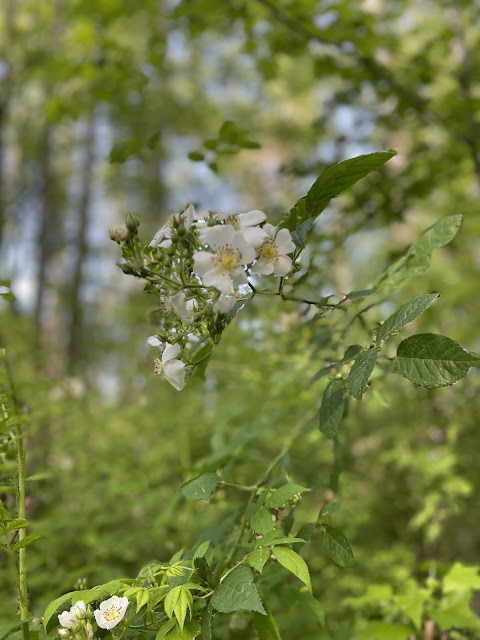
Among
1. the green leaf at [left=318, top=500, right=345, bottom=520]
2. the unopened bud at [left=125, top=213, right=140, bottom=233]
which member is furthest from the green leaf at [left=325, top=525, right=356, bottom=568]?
the unopened bud at [left=125, top=213, right=140, bottom=233]

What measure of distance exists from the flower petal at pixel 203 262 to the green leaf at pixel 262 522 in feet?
1.46

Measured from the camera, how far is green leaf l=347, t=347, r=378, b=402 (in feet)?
2.34

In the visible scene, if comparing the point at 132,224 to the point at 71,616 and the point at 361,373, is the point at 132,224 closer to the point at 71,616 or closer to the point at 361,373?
the point at 361,373

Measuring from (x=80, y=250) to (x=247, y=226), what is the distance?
29.8 feet

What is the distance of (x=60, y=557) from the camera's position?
2.57m

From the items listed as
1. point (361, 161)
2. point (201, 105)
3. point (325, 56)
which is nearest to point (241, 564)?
point (361, 161)

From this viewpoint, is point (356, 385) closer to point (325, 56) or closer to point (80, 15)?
point (325, 56)

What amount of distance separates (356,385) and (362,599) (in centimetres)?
102

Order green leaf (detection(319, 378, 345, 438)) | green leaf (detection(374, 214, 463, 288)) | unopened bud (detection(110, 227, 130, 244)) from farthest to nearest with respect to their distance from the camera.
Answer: green leaf (detection(374, 214, 463, 288)) → green leaf (detection(319, 378, 345, 438)) → unopened bud (detection(110, 227, 130, 244))

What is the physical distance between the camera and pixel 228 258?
795mm

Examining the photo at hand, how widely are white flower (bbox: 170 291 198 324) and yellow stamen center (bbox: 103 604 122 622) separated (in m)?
0.45

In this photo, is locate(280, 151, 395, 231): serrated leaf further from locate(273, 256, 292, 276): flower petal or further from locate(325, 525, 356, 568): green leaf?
locate(325, 525, 356, 568): green leaf

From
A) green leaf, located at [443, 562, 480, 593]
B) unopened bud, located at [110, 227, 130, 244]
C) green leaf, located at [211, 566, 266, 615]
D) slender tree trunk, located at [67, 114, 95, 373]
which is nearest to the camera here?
green leaf, located at [211, 566, 266, 615]

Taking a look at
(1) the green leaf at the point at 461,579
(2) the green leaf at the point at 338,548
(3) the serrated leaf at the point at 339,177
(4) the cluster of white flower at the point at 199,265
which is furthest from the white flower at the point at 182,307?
(1) the green leaf at the point at 461,579
